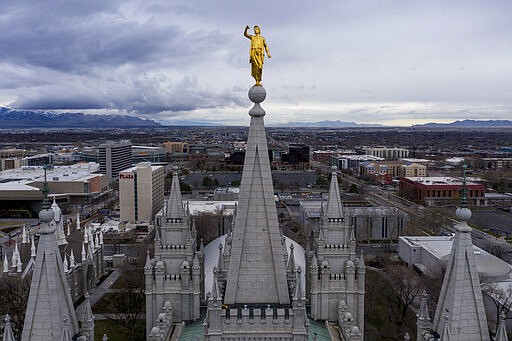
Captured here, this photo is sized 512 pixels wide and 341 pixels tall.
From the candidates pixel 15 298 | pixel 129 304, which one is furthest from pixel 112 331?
pixel 15 298

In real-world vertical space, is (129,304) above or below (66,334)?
below

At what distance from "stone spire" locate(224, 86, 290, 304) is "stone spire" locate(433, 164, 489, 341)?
7.92 metres

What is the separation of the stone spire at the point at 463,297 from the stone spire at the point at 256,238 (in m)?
7.92

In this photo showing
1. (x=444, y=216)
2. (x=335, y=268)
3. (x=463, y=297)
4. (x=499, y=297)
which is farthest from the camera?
(x=444, y=216)

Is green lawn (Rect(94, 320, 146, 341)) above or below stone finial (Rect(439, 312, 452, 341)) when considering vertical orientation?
below

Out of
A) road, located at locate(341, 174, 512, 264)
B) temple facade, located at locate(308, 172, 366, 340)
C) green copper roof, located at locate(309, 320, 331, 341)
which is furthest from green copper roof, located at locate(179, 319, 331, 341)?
road, located at locate(341, 174, 512, 264)

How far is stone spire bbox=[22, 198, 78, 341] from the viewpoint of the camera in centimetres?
2148

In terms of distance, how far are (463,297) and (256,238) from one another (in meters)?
10.4

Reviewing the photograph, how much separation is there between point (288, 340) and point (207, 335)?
4002 mm

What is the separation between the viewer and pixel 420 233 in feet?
393

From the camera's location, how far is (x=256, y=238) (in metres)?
24.9

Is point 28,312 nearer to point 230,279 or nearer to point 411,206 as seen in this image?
point 230,279

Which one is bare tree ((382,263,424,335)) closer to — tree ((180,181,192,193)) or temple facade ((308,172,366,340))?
temple facade ((308,172,366,340))

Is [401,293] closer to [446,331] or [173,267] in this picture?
[173,267]
